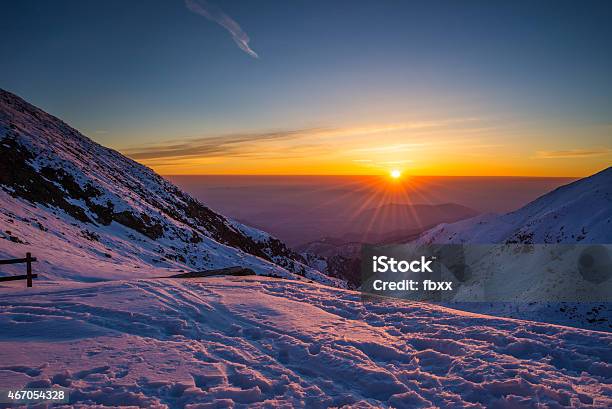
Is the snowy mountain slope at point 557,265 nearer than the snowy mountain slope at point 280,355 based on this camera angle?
No

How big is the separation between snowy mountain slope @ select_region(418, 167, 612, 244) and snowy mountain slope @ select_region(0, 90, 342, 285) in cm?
2102

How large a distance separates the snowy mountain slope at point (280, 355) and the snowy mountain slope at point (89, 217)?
9.38 meters

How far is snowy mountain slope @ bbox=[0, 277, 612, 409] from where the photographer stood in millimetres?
5070

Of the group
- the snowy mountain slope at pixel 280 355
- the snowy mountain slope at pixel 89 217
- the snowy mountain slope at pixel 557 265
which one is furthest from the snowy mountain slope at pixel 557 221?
the snowy mountain slope at pixel 89 217

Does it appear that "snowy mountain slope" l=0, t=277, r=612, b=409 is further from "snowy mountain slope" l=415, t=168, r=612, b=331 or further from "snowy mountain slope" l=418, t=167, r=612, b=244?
"snowy mountain slope" l=418, t=167, r=612, b=244

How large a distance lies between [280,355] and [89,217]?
29.8 meters

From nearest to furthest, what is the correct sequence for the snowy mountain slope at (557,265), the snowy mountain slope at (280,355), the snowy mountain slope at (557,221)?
the snowy mountain slope at (280,355)
the snowy mountain slope at (557,265)
the snowy mountain slope at (557,221)

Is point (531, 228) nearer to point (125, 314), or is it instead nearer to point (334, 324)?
point (334, 324)

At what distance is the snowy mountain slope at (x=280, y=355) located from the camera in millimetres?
5070

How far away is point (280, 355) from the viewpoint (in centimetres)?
653

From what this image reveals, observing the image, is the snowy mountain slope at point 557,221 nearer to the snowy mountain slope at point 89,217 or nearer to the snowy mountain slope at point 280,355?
the snowy mountain slope at point 280,355

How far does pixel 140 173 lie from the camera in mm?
59531

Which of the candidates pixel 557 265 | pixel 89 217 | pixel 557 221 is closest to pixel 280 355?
pixel 557 265

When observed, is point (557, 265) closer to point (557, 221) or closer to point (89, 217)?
point (557, 221)
